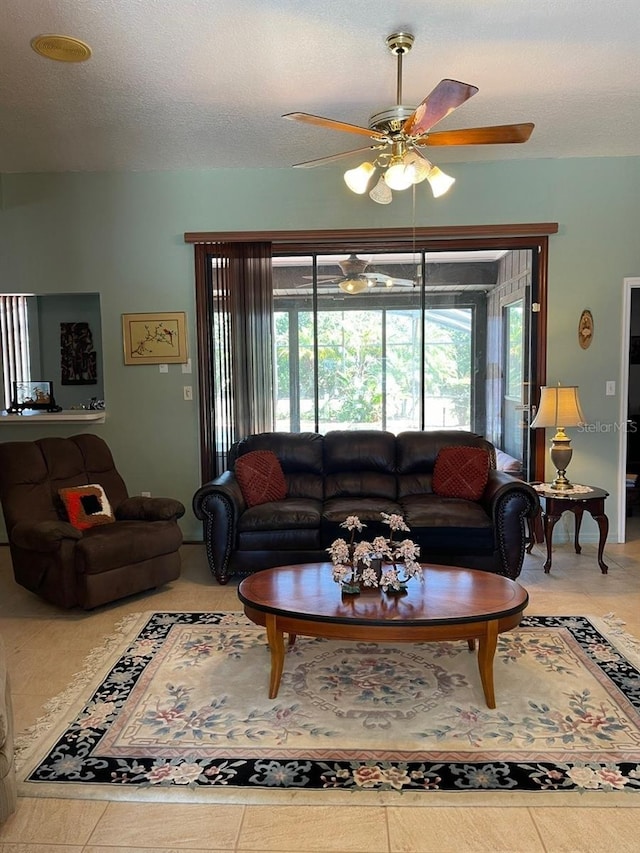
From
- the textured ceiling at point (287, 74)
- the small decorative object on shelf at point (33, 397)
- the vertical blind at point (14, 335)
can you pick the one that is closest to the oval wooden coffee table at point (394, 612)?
the textured ceiling at point (287, 74)

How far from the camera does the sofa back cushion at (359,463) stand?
4.63 metres

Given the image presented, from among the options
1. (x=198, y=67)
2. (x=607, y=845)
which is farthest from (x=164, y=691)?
(x=198, y=67)

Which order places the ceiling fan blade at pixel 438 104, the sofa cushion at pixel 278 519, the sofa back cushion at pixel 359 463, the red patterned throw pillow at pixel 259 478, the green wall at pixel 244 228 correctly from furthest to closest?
the green wall at pixel 244 228
the sofa back cushion at pixel 359 463
the red patterned throw pillow at pixel 259 478
the sofa cushion at pixel 278 519
the ceiling fan blade at pixel 438 104

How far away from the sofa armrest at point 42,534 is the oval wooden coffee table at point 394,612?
4.24 feet

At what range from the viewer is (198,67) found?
3.22 metres

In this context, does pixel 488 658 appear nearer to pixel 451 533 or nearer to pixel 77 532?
pixel 451 533

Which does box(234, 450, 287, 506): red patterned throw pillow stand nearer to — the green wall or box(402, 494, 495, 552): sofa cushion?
the green wall

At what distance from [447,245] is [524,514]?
2315 millimetres

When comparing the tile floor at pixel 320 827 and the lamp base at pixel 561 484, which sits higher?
the lamp base at pixel 561 484

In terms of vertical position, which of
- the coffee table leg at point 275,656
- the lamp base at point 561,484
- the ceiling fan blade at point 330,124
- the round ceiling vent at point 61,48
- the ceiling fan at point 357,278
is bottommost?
the coffee table leg at point 275,656

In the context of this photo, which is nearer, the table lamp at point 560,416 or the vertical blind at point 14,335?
the table lamp at point 560,416

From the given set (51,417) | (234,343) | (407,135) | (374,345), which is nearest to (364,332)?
(374,345)

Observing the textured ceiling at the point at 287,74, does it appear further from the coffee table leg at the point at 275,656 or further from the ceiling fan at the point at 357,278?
the coffee table leg at the point at 275,656

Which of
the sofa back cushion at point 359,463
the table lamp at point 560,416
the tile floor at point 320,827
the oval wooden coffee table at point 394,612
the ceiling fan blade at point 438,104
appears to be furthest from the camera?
the sofa back cushion at point 359,463
